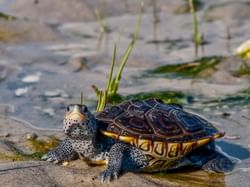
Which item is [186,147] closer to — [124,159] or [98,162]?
[124,159]

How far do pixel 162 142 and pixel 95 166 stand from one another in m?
0.49

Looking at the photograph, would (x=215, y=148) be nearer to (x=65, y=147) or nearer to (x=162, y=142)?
(x=162, y=142)

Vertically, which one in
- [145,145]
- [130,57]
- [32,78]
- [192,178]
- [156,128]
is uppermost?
[130,57]

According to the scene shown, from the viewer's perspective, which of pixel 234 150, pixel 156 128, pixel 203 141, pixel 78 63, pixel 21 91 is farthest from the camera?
pixel 78 63

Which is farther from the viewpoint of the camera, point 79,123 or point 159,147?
point 159,147

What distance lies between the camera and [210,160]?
5.10 m

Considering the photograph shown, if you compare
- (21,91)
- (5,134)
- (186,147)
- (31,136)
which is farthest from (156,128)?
(21,91)

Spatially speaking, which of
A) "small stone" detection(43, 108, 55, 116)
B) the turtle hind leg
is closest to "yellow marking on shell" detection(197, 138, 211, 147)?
the turtle hind leg

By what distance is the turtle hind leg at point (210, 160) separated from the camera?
504cm

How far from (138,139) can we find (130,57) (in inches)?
170

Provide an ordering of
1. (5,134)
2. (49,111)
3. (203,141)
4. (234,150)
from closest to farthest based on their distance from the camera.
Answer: (203,141) → (234,150) → (5,134) → (49,111)

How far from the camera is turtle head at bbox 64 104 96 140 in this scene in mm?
4508

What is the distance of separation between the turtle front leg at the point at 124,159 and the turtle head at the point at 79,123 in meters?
0.20

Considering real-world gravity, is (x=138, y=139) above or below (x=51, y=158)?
above
